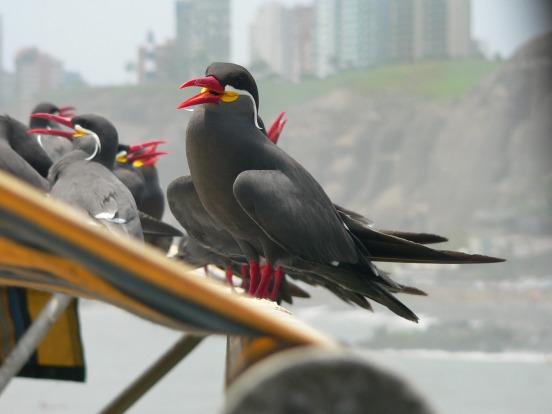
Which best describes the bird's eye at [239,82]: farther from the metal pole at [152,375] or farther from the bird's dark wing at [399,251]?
the metal pole at [152,375]

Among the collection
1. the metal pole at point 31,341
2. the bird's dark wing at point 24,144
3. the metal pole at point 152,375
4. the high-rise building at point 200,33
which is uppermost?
the bird's dark wing at point 24,144

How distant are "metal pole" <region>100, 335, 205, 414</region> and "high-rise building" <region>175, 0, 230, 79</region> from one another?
3397cm

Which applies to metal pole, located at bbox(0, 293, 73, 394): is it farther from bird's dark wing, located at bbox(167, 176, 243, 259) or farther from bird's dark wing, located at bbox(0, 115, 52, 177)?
bird's dark wing, located at bbox(0, 115, 52, 177)

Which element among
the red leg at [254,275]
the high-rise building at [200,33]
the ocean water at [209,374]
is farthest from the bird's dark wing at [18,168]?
the high-rise building at [200,33]

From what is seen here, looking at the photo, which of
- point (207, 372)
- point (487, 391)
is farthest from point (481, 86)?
point (207, 372)

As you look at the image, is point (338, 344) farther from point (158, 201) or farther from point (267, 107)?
point (267, 107)

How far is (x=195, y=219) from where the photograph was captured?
2.13 metres

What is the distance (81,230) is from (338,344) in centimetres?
21

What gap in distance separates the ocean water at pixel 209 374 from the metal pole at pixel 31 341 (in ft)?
80.4

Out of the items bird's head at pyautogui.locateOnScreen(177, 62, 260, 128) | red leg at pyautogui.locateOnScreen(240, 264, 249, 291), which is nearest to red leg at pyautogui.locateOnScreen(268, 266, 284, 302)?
bird's head at pyautogui.locateOnScreen(177, 62, 260, 128)

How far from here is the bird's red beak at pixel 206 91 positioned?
6.22 feet

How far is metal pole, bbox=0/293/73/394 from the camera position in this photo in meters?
1.68

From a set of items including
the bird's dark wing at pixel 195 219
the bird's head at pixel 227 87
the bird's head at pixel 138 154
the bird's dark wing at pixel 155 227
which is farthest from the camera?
the bird's head at pixel 138 154

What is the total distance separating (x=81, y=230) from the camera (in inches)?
34.3
